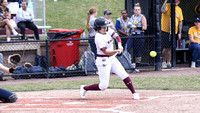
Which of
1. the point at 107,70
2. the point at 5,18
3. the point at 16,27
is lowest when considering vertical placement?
the point at 107,70

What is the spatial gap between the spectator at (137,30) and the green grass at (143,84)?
1538 millimetres

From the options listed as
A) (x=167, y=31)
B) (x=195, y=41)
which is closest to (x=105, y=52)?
(x=167, y=31)

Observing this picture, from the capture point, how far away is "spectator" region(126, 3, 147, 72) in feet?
39.6

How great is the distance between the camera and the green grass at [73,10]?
28.2 m

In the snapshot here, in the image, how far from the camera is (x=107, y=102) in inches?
288

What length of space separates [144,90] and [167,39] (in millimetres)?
4417

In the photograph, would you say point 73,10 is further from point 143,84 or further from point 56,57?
point 143,84

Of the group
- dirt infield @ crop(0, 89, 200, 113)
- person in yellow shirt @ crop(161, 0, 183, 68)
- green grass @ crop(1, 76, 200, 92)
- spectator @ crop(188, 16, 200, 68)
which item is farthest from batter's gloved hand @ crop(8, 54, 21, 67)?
spectator @ crop(188, 16, 200, 68)

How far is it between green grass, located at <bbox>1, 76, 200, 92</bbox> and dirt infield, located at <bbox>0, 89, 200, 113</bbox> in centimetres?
56

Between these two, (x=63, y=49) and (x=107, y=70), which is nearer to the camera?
(x=107, y=70)

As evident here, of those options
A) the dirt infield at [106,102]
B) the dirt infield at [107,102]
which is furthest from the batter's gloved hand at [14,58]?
the dirt infield at [107,102]

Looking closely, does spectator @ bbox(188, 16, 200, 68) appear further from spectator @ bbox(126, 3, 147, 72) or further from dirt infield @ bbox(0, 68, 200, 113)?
dirt infield @ bbox(0, 68, 200, 113)

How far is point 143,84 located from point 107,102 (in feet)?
8.37

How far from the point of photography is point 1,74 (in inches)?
452
